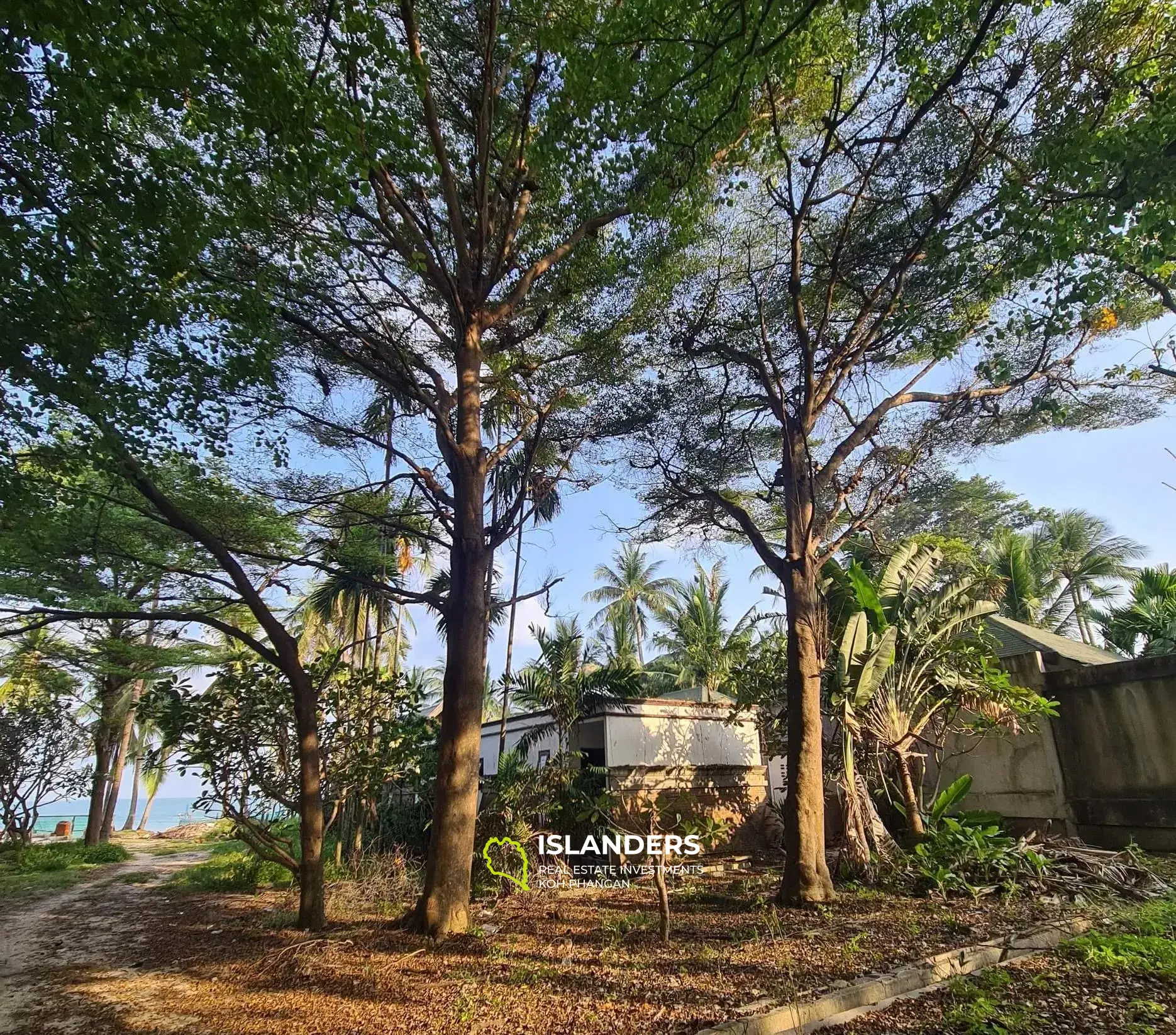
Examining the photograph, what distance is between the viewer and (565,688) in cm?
1091

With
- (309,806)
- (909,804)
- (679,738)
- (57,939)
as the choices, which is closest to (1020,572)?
(679,738)

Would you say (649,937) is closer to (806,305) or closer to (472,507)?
(472,507)

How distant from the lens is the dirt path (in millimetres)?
4695

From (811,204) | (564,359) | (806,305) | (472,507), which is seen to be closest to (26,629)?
(472,507)

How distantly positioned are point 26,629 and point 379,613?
8855 millimetres

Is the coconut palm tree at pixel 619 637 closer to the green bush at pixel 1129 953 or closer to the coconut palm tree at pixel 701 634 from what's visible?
the coconut palm tree at pixel 701 634

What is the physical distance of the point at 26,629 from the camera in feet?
18.9

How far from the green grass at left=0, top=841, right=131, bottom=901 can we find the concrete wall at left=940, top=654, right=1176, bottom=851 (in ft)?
51.8

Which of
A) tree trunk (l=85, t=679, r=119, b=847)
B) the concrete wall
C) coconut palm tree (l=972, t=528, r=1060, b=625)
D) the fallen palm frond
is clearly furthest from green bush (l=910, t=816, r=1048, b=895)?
tree trunk (l=85, t=679, r=119, b=847)

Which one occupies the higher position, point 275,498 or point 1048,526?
point 1048,526

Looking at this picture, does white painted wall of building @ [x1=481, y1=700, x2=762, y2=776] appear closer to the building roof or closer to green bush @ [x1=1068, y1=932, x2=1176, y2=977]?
the building roof

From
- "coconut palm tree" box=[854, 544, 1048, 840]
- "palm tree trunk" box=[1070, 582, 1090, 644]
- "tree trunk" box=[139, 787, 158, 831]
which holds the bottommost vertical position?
"tree trunk" box=[139, 787, 158, 831]

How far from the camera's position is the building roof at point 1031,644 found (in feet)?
36.0

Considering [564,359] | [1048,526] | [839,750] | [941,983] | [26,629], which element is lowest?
[941,983]
